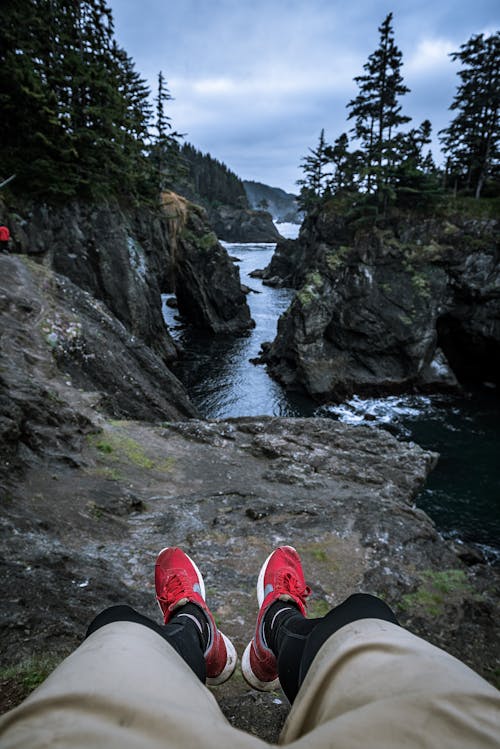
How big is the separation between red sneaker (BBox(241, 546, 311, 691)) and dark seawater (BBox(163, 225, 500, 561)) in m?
12.2

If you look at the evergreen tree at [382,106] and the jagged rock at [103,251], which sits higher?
the evergreen tree at [382,106]

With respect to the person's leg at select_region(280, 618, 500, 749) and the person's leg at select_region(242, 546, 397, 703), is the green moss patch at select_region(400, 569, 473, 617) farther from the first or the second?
the person's leg at select_region(280, 618, 500, 749)

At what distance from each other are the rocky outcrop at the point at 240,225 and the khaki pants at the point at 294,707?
382 ft

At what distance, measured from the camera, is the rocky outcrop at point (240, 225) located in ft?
362

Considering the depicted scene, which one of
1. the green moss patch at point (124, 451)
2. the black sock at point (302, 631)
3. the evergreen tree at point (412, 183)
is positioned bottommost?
the green moss patch at point (124, 451)

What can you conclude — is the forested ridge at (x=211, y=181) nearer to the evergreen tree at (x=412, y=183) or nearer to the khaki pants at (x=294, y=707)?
A: the evergreen tree at (x=412, y=183)

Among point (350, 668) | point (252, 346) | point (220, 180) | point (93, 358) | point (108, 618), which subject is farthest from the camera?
point (220, 180)

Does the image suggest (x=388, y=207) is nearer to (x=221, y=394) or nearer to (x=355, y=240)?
(x=355, y=240)

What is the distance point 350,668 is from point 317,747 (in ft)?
1.58

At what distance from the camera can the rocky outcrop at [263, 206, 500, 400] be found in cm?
2656

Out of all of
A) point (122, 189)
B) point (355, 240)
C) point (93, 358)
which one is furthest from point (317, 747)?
point (355, 240)

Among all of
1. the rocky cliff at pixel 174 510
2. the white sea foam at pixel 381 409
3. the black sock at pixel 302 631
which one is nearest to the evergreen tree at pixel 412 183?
the white sea foam at pixel 381 409

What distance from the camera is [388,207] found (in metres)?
28.2

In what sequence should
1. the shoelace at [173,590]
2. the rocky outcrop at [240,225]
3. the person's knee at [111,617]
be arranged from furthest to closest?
the rocky outcrop at [240,225], the shoelace at [173,590], the person's knee at [111,617]
